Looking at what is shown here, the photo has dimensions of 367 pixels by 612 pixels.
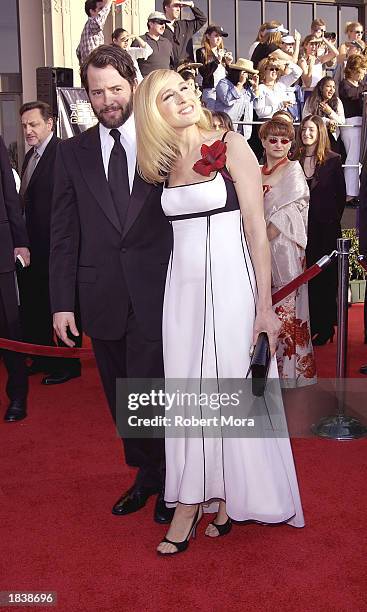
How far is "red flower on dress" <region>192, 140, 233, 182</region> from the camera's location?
267cm

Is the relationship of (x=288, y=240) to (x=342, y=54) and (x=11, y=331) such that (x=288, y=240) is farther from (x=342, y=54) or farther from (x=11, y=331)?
(x=342, y=54)

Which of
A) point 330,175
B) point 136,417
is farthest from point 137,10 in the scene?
point 136,417

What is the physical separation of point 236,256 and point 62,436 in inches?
81.5

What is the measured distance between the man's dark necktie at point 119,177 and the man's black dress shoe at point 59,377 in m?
2.85

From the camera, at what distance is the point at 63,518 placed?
330 cm

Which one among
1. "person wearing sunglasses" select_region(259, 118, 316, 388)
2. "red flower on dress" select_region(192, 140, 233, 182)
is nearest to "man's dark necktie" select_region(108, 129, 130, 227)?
"red flower on dress" select_region(192, 140, 233, 182)

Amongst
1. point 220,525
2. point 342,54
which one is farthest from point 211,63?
point 220,525

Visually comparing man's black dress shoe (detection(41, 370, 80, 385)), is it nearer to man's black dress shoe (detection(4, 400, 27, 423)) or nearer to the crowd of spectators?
man's black dress shoe (detection(4, 400, 27, 423))

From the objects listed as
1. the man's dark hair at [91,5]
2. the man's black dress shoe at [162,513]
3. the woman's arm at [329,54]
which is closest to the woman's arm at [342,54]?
the woman's arm at [329,54]

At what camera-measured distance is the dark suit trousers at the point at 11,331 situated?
4.64 meters

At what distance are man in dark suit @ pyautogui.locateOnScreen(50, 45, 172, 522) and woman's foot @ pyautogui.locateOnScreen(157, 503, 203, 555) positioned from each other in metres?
0.54

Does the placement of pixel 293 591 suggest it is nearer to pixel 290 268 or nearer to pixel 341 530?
pixel 341 530

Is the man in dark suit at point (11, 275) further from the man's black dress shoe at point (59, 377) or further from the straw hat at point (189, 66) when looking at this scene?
the straw hat at point (189, 66)

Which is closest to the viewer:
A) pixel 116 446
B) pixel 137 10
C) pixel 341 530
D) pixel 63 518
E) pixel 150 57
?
pixel 341 530
